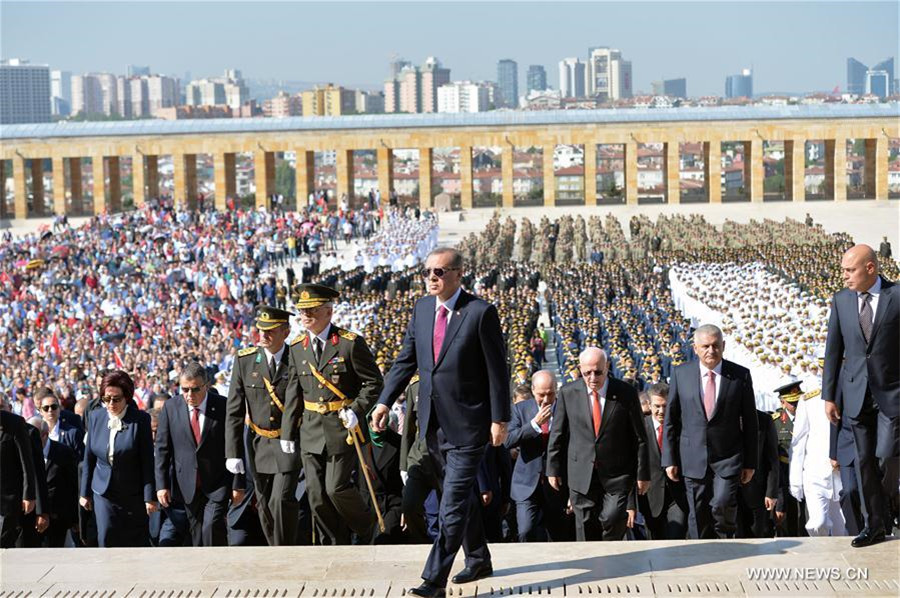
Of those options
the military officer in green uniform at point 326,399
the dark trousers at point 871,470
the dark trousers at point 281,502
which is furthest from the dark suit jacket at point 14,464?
the dark trousers at point 871,470

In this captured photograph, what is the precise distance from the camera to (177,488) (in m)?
8.01

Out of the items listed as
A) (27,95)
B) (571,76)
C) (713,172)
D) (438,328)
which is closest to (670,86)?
(713,172)

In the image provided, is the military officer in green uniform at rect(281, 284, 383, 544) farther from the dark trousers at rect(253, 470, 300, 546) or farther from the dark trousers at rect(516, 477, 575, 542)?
the dark trousers at rect(516, 477, 575, 542)

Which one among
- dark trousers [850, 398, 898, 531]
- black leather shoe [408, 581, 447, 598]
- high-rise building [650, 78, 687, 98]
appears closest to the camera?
black leather shoe [408, 581, 447, 598]

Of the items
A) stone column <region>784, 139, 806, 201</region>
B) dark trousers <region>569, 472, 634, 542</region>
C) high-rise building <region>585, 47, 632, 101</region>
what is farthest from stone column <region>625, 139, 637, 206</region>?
high-rise building <region>585, 47, 632, 101</region>

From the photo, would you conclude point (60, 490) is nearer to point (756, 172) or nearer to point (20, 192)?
point (756, 172)

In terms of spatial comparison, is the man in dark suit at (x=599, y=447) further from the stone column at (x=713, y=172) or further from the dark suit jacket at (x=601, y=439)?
the stone column at (x=713, y=172)

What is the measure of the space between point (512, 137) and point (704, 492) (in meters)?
48.7

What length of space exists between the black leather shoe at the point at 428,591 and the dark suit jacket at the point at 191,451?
2026 mm

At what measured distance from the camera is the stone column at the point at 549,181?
53.6 metres

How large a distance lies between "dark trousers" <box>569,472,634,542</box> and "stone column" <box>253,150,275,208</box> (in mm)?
49990

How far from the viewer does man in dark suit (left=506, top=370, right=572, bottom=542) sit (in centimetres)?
773

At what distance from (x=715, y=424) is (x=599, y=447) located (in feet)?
2.09

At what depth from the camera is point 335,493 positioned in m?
7.12
